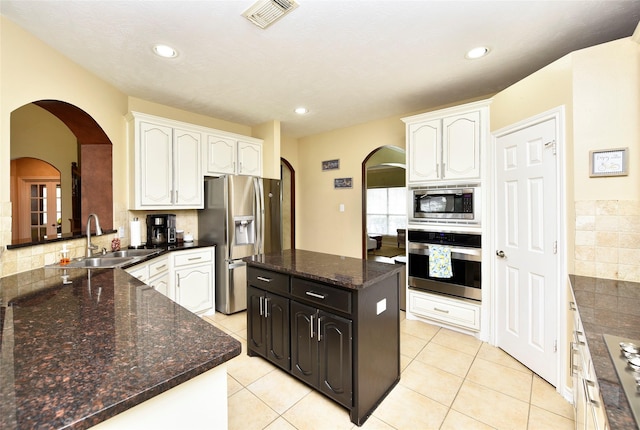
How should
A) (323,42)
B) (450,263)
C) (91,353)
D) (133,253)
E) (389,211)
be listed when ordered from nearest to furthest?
(91,353) → (323,42) → (133,253) → (450,263) → (389,211)

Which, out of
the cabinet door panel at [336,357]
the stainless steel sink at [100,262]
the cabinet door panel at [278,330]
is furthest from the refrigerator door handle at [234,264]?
the cabinet door panel at [336,357]

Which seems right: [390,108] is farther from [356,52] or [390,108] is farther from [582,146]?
[582,146]

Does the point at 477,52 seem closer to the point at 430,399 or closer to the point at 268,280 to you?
the point at 268,280

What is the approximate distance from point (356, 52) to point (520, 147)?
62.1 inches

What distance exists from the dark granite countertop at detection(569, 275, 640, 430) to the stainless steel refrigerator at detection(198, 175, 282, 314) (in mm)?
3067

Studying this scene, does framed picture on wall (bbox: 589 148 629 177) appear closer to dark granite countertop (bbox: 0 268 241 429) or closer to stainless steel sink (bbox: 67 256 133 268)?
dark granite countertop (bbox: 0 268 241 429)

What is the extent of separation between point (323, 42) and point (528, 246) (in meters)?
2.30

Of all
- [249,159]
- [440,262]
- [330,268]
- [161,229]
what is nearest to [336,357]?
[330,268]

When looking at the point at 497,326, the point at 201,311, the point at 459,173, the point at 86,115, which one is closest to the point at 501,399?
the point at 497,326

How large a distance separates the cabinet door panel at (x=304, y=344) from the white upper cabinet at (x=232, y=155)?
2335 mm

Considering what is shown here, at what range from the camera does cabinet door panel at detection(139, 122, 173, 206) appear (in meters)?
3.04

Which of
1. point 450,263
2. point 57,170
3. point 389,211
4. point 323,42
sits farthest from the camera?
point 389,211

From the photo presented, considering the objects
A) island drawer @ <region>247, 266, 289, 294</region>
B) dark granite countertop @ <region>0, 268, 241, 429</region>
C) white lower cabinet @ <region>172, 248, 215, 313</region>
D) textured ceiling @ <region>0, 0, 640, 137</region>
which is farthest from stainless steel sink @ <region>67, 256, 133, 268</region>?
textured ceiling @ <region>0, 0, 640, 137</region>

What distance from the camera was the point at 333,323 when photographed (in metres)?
1.80
